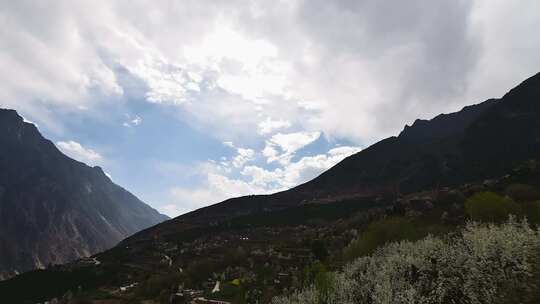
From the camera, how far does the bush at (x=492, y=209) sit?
2874 inches

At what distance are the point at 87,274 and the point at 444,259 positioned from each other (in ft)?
568

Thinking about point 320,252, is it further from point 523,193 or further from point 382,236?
point 523,193

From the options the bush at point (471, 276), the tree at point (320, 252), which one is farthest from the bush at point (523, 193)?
the bush at point (471, 276)

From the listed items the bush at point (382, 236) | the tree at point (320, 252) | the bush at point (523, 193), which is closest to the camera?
the bush at point (382, 236)

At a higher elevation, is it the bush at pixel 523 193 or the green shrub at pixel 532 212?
the bush at pixel 523 193

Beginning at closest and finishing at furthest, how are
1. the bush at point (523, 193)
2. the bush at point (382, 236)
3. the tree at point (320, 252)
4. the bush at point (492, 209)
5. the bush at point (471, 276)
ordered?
the bush at point (471, 276) < the bush at point (382, 236) < the bush at point (492, 209) < the bush at point (523, 193) < the tree at point (320, 252)

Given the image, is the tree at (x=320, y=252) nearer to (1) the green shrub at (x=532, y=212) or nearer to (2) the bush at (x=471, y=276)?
(1) the green shrub at (x=532, y=212)

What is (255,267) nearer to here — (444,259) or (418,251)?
(418,251)

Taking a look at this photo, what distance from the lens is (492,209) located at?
76125 millimetres

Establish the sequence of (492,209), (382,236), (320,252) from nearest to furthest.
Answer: (382,236)
(492,209)
(320,252)

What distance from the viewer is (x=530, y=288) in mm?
20031

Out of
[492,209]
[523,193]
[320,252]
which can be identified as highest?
[523,193]

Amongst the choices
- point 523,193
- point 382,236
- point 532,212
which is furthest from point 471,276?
point 523,193

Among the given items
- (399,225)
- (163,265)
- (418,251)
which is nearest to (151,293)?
(163,265)
